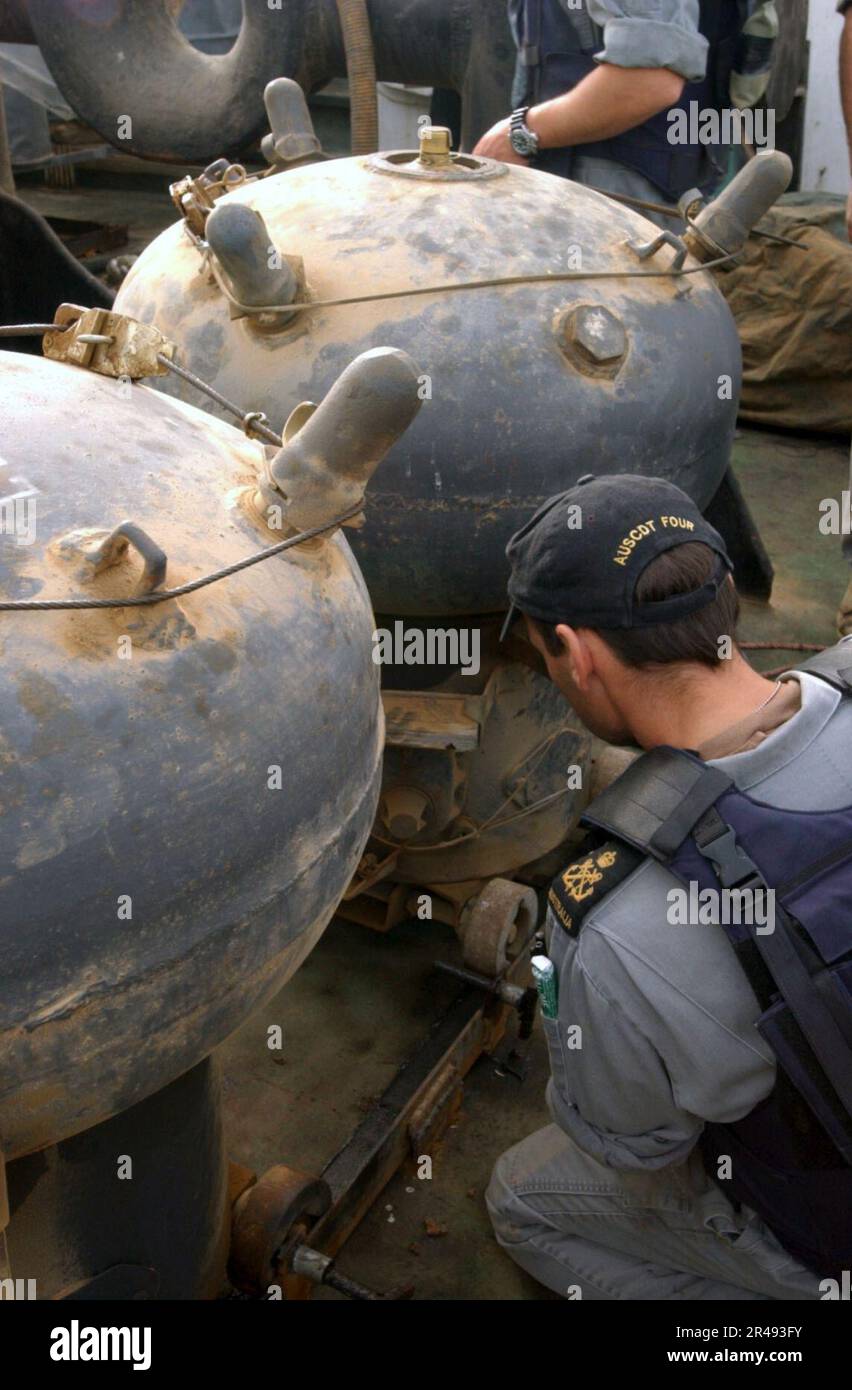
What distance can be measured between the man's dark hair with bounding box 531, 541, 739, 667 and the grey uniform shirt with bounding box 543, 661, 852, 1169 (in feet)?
0.47

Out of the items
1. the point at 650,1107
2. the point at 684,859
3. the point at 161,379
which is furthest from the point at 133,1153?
the point at 161,379

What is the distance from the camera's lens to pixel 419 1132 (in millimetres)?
2346

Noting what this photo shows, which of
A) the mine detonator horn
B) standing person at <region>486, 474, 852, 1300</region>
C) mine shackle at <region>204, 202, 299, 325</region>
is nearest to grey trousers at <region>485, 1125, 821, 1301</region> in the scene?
standing person at <region>486, 474, 852, 1300</region>

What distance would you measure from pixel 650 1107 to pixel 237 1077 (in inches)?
44.1

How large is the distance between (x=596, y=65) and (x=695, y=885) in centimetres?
273

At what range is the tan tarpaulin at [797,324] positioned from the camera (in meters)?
5.33

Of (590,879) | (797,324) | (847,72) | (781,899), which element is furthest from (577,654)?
(797,324)

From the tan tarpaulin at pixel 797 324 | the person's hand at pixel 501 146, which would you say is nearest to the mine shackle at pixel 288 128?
the person's hand at pixel 501 146

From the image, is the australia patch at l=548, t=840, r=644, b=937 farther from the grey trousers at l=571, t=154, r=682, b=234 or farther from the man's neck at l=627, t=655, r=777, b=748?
the grey trousers at l=571, t=154, r=682, b=234

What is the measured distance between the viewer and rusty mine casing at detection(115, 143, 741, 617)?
225 centimetres

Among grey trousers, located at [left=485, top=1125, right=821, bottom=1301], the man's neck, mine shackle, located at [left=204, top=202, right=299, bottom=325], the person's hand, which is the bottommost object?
grey trousers, located at [left=485, top=1125, right=821, bottom=1301]

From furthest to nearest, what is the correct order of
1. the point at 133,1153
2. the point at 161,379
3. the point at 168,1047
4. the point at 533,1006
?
the point at 533,1006, the point at 161,379, the point at 133,1153, the point at 168,1047

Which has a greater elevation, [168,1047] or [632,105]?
[632,105]
